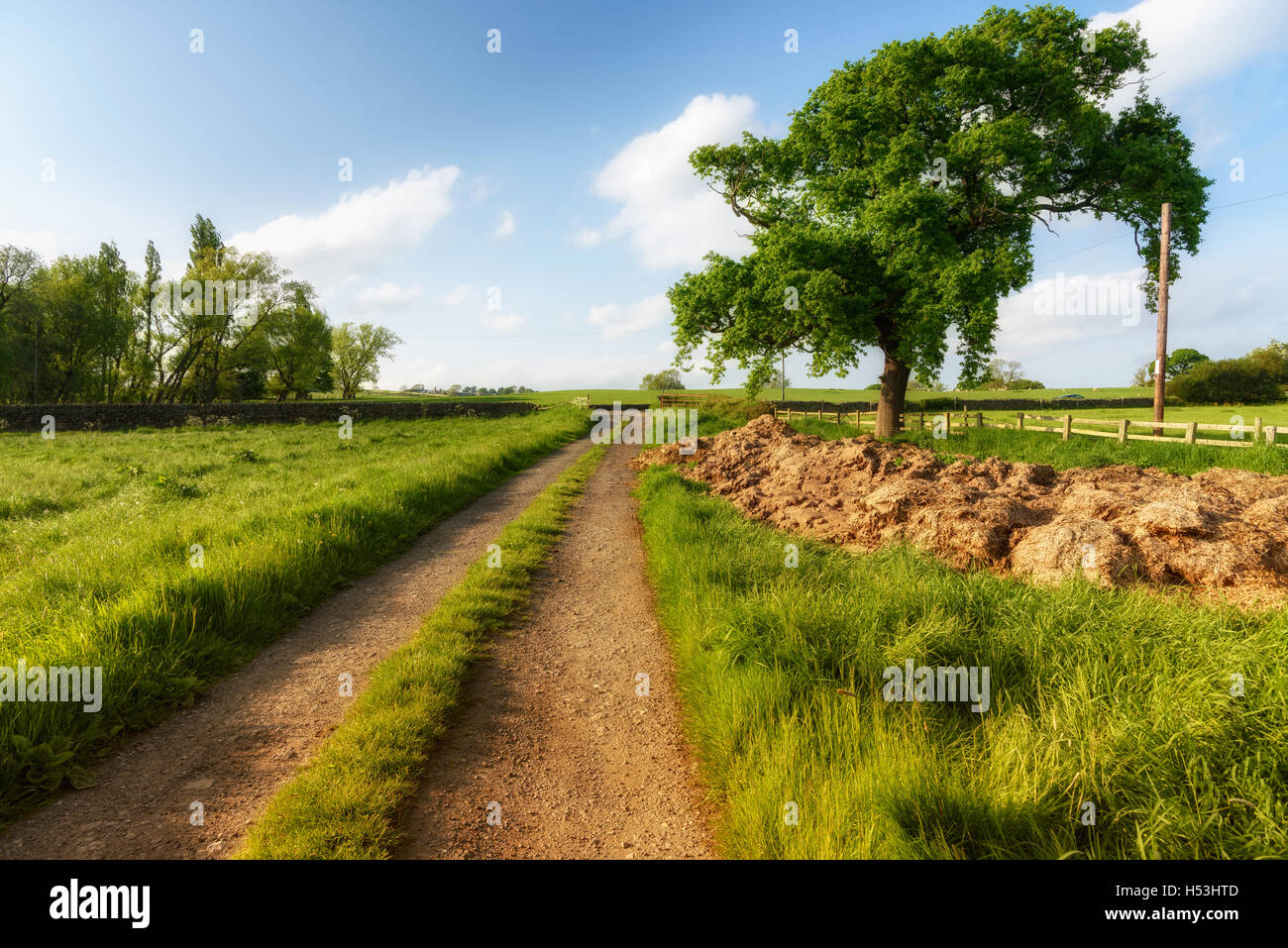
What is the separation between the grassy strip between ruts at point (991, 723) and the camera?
2.62 meters

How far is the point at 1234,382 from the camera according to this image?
1916 inches

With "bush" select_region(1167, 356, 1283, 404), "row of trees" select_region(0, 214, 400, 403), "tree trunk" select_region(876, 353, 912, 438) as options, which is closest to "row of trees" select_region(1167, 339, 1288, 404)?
"bush" select_region(1167, 356, 1283, 404)

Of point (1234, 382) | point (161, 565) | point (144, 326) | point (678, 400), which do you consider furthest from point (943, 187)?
point (144, 326)

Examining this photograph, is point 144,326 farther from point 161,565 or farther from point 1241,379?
point 1241,379

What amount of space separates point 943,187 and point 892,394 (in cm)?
761

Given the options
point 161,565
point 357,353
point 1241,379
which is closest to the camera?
point 161,565

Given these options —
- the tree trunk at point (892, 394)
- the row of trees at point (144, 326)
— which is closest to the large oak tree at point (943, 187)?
the tree trunk at point (892, 394)

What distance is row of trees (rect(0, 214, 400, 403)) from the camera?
47.0m

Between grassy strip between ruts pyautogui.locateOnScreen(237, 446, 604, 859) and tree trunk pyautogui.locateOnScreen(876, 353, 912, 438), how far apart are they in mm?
19821

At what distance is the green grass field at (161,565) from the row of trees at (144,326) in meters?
47.2

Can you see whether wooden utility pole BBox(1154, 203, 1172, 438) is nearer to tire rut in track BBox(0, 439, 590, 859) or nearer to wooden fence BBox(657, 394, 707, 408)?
tire rut in track BBox(0, 439, 590, 859)

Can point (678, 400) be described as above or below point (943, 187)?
below

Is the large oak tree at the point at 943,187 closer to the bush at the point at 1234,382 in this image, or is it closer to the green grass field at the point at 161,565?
the green grass field at the point at 161,565
